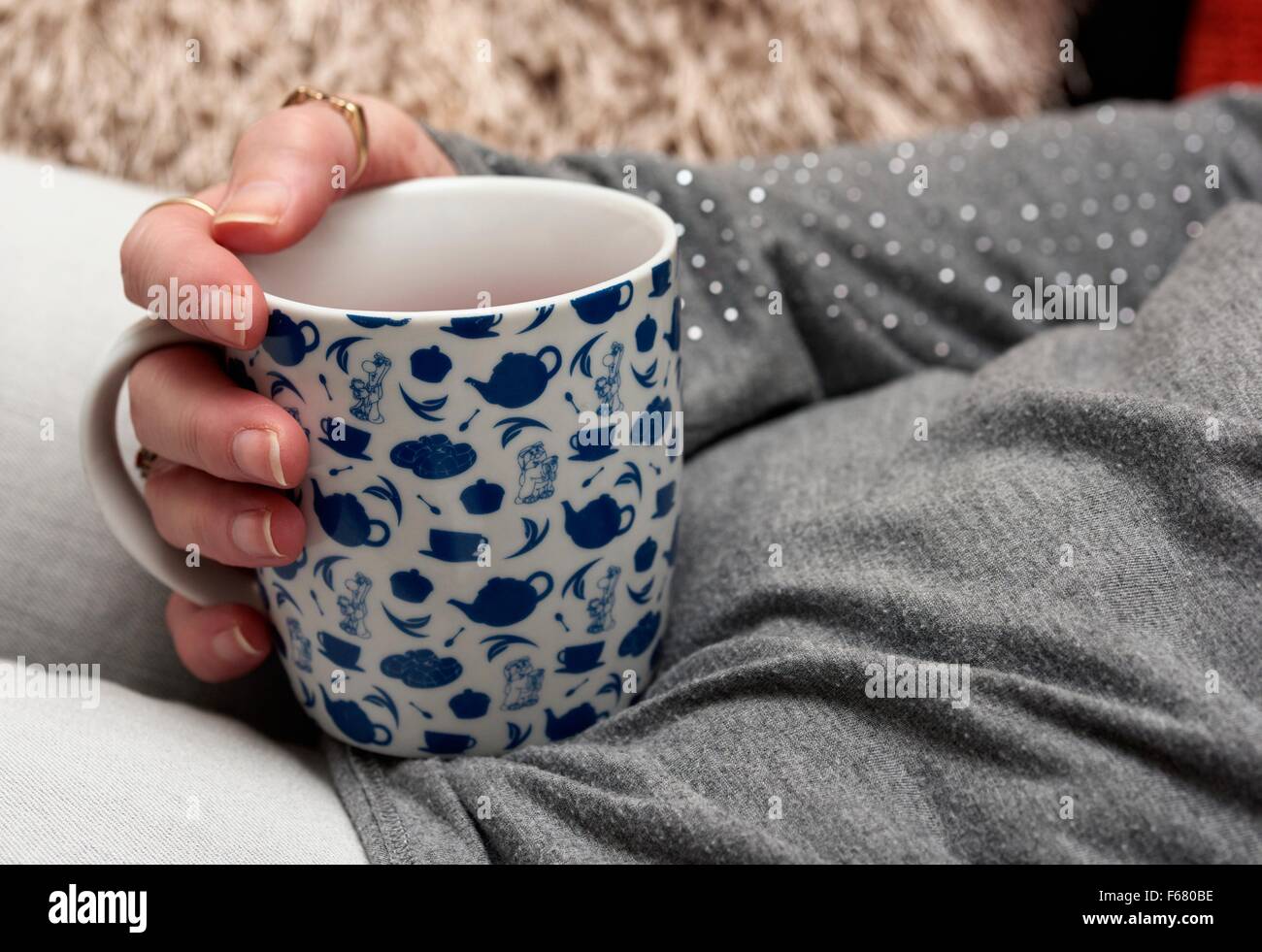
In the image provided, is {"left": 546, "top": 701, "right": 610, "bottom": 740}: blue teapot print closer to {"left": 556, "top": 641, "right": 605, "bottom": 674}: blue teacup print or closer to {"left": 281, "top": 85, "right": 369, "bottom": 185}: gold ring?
{"left": 556, "top": 641, "right": 605, "bottom": 674}: blue teacup print

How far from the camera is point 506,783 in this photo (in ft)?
1.04

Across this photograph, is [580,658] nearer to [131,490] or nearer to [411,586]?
[411,586]

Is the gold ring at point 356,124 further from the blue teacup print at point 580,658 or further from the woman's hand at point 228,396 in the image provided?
the blue teacup print at point 580,658

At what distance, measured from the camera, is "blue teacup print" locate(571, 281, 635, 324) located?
283 mm

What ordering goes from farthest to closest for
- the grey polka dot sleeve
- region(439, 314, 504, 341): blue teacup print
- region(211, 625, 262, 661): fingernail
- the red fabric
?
the red fabric < the grey polka dot sleeve < region(211, 625, 262, 661): fingernail < region(439, 314, 504, 341): blue teacup print

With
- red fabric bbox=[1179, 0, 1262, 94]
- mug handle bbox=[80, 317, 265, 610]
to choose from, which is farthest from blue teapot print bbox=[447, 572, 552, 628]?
red fabric bbox=[1179, 0, 1262, 94]

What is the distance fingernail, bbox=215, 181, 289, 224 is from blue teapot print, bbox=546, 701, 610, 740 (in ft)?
0.59

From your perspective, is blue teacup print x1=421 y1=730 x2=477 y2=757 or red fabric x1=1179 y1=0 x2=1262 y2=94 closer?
blue teacup print x1=421 y1=730 x2=477 y2=757

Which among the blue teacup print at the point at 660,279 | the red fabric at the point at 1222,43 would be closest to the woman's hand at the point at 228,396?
the blue teacup print at the point at 660,279

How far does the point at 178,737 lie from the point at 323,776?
0.16ft

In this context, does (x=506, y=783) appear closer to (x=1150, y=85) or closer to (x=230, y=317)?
(x=230, y=317)

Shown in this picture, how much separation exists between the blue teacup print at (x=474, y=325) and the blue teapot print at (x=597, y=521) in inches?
2.2

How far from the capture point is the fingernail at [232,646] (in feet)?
1.23

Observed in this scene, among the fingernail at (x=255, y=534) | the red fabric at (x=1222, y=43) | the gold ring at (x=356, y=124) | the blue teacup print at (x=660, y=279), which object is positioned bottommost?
the fingernail at (x=255, y=534)
